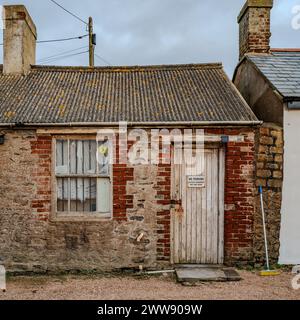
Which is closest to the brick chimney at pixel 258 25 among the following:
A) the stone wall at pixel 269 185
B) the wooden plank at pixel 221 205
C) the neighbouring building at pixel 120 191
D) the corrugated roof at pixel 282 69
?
the corrugated roof at pixel 282 69

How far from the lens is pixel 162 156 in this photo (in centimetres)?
729

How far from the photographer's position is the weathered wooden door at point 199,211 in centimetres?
745

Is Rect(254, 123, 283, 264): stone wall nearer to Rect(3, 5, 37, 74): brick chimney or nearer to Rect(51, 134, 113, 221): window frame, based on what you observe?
Rect(51, 134, 113, 221): window frame

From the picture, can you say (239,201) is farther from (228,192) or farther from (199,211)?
(199,211)

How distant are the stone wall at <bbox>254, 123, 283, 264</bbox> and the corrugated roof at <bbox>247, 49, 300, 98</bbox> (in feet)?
3.16

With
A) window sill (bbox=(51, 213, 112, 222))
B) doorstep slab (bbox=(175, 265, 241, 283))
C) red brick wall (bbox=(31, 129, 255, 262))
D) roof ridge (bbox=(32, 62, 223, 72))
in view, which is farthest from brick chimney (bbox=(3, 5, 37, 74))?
doorstep slab (bbox=(175, 265, 241, 283))

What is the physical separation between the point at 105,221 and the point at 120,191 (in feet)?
2.23

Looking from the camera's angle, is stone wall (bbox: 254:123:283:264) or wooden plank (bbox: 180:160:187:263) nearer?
stone wall (bbox: 254:123:283:264)

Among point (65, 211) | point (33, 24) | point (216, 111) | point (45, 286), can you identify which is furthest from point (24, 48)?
point (45, 286)

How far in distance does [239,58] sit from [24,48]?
640 centimetres

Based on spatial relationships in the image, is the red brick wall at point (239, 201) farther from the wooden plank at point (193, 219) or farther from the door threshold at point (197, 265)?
the wooden plank at point (193, 219)

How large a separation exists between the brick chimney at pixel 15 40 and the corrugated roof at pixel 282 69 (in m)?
6.03

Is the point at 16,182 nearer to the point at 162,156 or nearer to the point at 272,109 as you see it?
the point at 162,156

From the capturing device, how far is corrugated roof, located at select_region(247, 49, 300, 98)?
7.76m
